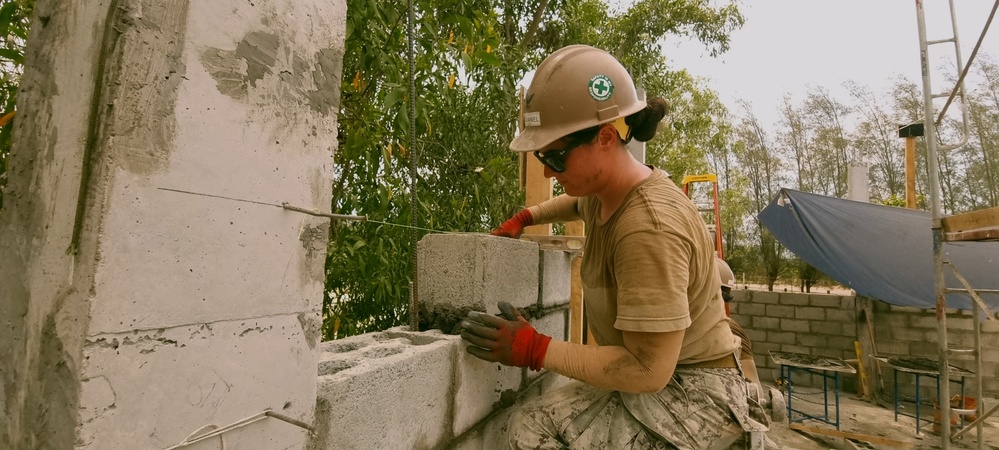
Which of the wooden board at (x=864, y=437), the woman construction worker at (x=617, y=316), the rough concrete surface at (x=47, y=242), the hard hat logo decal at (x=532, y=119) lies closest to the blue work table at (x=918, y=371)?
the wooden board at (x=864, y=437)

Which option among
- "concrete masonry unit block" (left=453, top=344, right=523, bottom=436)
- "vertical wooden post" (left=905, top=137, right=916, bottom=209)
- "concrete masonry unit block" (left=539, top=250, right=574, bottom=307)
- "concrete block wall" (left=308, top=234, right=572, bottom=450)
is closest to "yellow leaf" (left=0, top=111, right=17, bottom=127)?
"concrete block wall" (left=308, top=234, right=572, bottom=450)

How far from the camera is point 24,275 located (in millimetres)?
868

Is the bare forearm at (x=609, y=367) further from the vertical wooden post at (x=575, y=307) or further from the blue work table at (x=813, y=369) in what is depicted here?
the blue work table at (x=813, y=369)

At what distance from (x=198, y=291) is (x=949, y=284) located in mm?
8301

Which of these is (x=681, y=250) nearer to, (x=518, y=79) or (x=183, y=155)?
(x=183, y=155)

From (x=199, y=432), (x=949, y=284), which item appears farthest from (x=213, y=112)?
(x=949, y=284)

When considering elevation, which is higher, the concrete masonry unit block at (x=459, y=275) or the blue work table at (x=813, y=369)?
the concrete masonry unit block at (x=459, y=275)

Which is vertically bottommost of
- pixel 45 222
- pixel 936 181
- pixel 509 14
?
pixel 45 222

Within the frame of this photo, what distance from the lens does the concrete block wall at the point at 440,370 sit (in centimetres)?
136

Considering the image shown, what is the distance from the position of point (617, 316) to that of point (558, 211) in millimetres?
1035

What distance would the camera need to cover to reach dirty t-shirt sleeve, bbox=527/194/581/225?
2.52 metres

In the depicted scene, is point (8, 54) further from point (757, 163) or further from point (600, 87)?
point (757, 163)

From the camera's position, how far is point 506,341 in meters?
1.73

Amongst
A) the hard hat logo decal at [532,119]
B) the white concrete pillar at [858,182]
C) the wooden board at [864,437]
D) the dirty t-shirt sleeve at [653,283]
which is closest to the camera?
the dirty t-shirt sleeve at [653,283]
